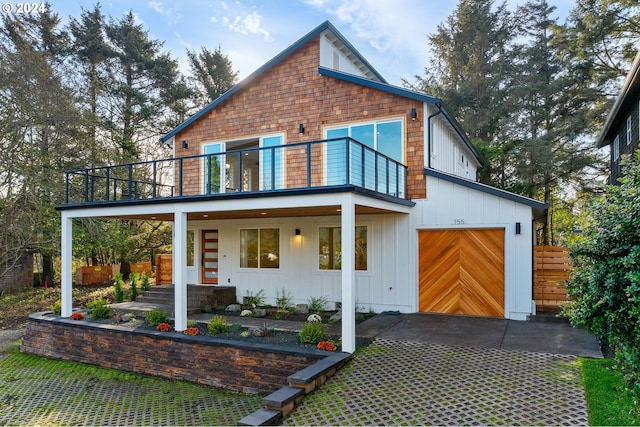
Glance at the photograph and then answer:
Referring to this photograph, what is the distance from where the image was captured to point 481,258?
10.2 m

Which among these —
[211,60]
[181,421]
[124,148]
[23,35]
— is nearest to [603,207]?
[181,421]

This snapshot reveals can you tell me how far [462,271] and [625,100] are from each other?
22.7 ft

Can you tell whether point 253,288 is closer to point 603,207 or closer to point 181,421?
point 181,421

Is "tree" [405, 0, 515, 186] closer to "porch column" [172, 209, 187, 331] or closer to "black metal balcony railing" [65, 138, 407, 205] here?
"black metal balcony railing" [65, 138, 407, 205]

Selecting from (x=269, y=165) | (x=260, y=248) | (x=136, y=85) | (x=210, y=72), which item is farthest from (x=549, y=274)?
(x=210, y=72)

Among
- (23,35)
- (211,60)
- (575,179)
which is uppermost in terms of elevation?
(211,60)

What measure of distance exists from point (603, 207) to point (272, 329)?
646 centimetres

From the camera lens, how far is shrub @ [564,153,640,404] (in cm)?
381

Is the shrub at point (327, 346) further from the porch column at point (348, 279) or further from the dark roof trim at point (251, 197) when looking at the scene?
the dark roof trim at point (251, 197)

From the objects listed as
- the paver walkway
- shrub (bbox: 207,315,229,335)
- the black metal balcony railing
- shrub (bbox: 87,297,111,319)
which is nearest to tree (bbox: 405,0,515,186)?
the black metal balcony railing

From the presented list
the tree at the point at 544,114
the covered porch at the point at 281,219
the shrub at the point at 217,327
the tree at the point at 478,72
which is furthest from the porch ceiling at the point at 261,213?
the tree at the point at 478,72

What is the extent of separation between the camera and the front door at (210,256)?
1375 cm

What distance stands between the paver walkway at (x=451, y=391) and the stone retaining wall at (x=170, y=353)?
3.83ft

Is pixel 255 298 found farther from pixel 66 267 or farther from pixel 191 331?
pixel 66 267
